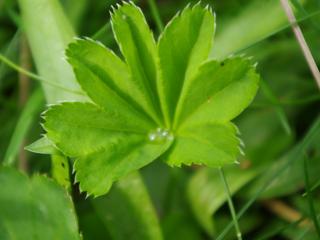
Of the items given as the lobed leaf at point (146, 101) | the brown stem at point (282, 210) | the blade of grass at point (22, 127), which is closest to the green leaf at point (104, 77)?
the lobed leaf at point (146, 101)

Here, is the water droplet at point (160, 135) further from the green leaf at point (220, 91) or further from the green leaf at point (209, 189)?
the green leaf at point (209, 189)

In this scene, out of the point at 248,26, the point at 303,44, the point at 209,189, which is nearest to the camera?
the point at 303,44

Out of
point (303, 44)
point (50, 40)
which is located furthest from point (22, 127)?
point (303, 44)

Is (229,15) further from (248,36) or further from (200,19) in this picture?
(200,19)

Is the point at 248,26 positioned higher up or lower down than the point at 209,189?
higher up

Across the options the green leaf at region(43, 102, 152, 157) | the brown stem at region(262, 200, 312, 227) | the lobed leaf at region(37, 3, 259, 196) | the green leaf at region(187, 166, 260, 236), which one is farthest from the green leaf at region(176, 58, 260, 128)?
the brown stem at region(262, 200, 312, 227)

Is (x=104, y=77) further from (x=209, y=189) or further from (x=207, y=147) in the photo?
(x=209, y=189)

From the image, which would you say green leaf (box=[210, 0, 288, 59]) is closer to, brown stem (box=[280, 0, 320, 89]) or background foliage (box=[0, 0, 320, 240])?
background foliage (box=[0, 0, 320, 240])
